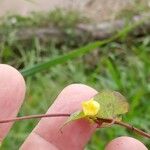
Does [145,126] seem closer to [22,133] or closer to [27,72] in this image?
[22,133]

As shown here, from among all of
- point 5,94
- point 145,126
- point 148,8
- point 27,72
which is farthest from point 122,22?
point 5,94

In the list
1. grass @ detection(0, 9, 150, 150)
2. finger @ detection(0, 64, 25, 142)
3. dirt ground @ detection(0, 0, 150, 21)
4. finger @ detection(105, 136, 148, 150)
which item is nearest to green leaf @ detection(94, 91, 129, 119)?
finger @ detection(105, 136, 148, 150)

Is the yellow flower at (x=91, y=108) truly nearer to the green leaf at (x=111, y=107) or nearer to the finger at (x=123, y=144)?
the green leaf at (x=111, y=107)

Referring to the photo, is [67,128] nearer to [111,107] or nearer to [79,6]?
[111,107]

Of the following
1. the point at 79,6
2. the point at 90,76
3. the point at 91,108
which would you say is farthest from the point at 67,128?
the point at 79,6

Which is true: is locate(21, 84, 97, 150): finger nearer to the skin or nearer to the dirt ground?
the skin

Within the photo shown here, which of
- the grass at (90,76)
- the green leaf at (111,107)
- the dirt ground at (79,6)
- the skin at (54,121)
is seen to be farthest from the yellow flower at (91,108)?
the dirt ground at (79,6)
